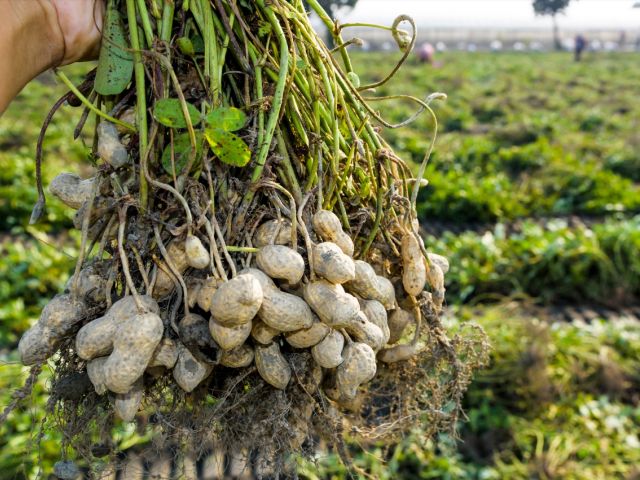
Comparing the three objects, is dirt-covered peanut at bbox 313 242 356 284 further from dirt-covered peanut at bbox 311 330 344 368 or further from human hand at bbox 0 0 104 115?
human hand at bbox 0 0 104 115

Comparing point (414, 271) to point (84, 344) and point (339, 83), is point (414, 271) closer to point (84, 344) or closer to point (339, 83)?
point (339, 83)

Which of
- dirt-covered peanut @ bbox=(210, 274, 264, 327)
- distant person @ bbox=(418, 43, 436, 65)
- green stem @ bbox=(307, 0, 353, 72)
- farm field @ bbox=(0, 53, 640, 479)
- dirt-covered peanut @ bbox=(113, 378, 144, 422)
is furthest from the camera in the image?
distant person @ bbox=(418, 43, 436, 65)

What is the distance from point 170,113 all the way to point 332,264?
26cm

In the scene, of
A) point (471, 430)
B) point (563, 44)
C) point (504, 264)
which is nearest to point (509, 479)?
point (471, 430)

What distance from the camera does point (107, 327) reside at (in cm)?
75

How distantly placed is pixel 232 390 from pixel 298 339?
15 centimetres

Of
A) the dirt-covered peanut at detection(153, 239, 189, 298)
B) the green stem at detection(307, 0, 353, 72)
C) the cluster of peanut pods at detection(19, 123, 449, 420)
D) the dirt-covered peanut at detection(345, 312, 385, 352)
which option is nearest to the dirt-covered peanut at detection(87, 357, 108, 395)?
the cluster of peanut pods at detection(19, 123, 449, 420)

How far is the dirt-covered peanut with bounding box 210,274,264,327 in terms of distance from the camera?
70 centimetres

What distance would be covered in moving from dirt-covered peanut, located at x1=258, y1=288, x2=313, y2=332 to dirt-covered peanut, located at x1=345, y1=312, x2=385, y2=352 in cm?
9

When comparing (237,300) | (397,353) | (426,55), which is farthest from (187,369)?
(426,55)

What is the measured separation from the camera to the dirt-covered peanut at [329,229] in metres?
0.81

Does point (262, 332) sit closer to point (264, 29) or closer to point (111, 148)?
point (111, 148)

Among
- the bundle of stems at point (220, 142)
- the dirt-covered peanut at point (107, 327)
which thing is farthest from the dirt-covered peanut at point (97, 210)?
the dirt-covered peanut at point (107, 327)

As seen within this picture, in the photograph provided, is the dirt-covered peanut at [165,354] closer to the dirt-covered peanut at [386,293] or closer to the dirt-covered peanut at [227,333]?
the dirt-covered peanut at [227,333]
